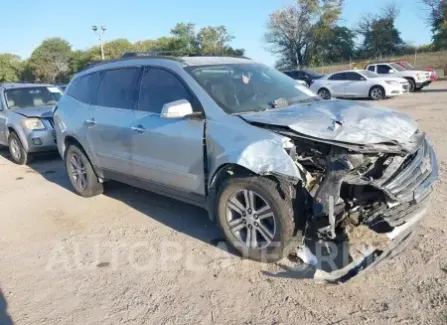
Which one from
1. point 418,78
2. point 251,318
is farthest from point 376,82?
point 251,318

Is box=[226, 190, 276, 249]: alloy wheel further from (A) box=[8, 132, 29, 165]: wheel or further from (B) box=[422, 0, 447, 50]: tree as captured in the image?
(B) box=[422, 0, 447, 50]: tree

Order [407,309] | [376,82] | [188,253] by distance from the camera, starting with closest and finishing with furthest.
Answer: [407,309], [188,253], [376,82]

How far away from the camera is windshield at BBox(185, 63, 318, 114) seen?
4.03 meters

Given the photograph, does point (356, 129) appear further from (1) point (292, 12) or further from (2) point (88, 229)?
(1) point (292, 12)

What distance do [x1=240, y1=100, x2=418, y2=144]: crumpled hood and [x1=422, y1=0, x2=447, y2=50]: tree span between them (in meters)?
42.8

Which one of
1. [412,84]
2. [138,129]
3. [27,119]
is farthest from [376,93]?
[138,129]

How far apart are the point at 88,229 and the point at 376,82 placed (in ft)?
54.7

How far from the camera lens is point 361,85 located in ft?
62.5

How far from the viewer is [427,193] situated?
3.49 m

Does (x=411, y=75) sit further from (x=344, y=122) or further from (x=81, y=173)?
(x=344, y=122)

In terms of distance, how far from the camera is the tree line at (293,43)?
5572cm

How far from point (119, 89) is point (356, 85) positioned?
1625 cm

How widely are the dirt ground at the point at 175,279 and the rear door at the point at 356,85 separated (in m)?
14.7

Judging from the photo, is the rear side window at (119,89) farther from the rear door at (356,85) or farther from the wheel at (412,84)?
the wheel at (412,84)
